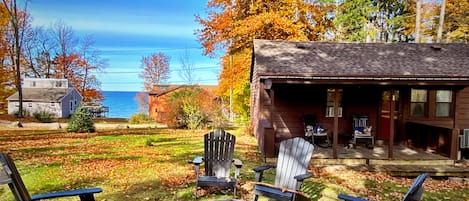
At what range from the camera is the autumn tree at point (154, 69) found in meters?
36.1

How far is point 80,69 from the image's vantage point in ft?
98.8

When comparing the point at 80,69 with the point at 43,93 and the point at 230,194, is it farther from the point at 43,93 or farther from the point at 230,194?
the point at 230,194

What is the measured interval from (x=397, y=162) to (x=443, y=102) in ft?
12.2

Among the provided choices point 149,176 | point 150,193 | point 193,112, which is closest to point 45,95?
A: point 193,112

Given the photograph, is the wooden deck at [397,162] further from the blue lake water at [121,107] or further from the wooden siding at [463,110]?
the blue lake water at [121,107]

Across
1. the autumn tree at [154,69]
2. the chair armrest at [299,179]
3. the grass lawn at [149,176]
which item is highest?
the autumn tree at [154,69]

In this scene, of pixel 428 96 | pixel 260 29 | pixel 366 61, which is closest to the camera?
pixel 366 61

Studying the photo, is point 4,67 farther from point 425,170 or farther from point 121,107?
point 121,107

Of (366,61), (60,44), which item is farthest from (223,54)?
(60,44)

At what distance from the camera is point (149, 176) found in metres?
5.81

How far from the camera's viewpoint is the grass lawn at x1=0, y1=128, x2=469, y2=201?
16.1 feet

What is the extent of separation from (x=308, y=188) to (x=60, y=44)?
30.8 m

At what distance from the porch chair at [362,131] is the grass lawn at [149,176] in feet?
6.16

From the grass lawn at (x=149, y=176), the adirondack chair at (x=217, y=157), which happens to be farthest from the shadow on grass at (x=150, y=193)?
the adirondack chair at (x=217, y=157)
